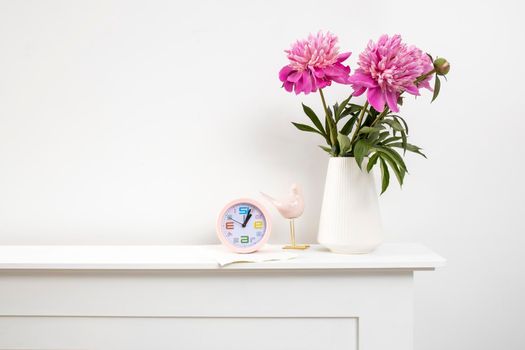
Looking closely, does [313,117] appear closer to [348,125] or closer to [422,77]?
[348,125]

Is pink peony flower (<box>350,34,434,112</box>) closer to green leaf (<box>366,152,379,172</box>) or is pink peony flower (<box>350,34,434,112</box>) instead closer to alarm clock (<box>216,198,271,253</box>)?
green leaf (<box>366,152,379,172</box>)

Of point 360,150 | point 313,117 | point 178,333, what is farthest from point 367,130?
point 178,333

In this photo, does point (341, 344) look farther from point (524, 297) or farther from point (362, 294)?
point (524, 297)

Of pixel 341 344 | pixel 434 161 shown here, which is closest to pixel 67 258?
pixel 341 344

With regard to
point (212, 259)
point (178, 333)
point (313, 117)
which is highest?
point (313, 117)

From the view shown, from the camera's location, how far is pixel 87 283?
0.98 m

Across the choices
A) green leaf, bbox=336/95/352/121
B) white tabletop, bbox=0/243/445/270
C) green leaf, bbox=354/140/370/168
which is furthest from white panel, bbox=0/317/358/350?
green leaf, bbox=336/95/352/121

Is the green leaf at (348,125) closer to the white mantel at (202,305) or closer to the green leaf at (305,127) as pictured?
the green leaf at (305,127)

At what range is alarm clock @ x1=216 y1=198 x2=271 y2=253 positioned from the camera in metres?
1.02

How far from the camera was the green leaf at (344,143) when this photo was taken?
1.02 m

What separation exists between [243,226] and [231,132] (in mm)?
281

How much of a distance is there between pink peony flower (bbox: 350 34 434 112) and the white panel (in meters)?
0.47

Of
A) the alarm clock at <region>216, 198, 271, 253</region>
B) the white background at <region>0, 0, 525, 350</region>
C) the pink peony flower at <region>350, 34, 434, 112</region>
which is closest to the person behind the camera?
the pink peony flower at <region>350, 34, 434, 112</region>

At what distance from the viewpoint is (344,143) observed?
1024 mm
